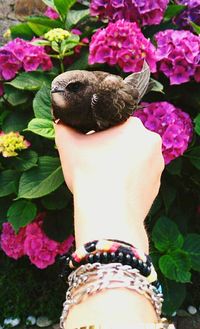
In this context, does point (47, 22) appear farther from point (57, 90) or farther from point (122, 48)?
point (57, 90)

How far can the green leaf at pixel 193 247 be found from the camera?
1.70 m

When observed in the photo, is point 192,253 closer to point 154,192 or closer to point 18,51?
point 154,192

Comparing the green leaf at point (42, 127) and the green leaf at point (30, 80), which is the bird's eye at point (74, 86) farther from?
the green leaf at point (30, 80)

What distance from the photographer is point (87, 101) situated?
135cm

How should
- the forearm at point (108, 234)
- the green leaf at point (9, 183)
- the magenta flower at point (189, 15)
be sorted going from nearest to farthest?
the forearm at point (108, 234) → the green leaf at point (9, 183) → the magenta flower at point (189, 15)

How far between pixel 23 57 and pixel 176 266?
2.90 feet

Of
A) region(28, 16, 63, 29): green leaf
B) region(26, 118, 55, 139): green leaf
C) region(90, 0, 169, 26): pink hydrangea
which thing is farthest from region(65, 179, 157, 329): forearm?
region(28, 16, 63, 29): green leaf

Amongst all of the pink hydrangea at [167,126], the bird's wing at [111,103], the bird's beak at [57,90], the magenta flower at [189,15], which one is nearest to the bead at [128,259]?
the bird's wing at [111,103]

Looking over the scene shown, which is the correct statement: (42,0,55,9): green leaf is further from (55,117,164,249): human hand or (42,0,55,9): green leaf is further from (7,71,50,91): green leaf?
(55,117,164,249): human hand

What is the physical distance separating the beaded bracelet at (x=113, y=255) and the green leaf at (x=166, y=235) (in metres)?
0.85

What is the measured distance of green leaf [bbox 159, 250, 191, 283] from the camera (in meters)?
1.62

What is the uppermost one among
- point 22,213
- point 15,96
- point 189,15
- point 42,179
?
point 189,15

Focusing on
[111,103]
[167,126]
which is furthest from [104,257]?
[167,126]

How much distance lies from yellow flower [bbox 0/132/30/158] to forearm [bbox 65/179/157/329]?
667 mm
